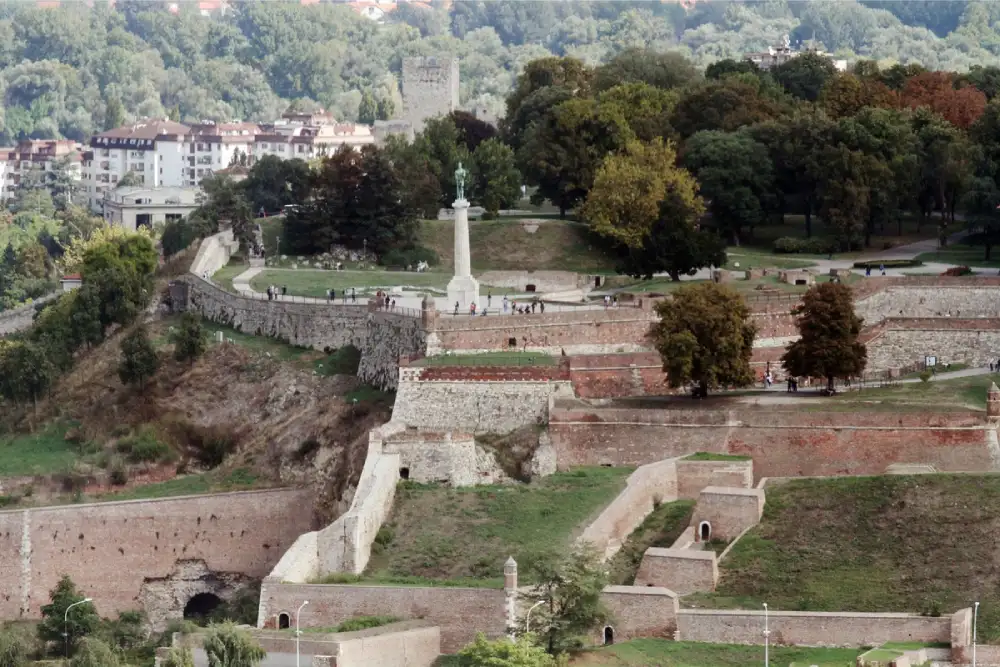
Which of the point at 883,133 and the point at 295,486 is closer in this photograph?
the point at 295,486

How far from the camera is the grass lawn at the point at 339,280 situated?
92188 mm

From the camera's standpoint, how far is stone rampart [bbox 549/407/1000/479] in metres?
72.2

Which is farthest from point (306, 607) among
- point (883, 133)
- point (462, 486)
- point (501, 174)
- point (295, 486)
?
point (501, 174)

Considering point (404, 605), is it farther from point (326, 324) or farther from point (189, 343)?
point (189, 343)

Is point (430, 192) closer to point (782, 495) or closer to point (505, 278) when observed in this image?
point (505, 278)

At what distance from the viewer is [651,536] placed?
231 feet

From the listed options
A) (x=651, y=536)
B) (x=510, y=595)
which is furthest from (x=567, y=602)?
(x=651, y=536)

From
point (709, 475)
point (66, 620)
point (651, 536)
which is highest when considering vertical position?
point (709, 475)

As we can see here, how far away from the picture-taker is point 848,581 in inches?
2581

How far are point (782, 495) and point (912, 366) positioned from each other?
42.8ft

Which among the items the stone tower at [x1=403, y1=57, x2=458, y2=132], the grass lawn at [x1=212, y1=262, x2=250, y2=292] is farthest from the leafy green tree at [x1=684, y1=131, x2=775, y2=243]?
the stone tower at [x1=403, y1=57, x2=458, y2=132]

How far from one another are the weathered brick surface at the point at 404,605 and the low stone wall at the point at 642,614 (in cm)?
251

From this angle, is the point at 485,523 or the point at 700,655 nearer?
the point at 700,655

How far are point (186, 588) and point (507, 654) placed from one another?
62.2ft
